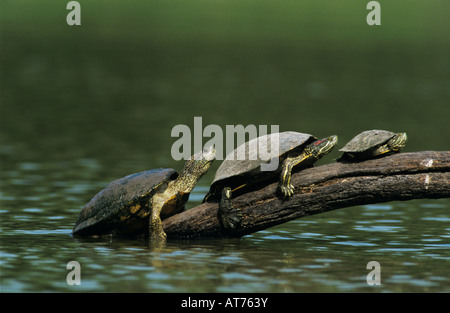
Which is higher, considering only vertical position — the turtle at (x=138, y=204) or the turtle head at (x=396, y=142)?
the turtle head at (x=396, y=142)

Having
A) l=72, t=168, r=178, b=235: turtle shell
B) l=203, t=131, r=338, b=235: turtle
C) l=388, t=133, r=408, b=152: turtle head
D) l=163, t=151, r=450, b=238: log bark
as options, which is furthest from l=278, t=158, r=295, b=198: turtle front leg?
l=72, t=168, r=178, b=235: turtle shell

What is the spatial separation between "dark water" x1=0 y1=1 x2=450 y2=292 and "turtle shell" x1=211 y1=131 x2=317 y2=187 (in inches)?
35.8

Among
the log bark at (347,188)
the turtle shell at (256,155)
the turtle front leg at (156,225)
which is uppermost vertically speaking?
the turtle shell at (256,155)

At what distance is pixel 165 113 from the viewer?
2788 centimetres

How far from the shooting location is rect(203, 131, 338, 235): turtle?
11609mm

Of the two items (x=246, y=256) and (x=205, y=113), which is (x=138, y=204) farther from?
(x=205, y=113)

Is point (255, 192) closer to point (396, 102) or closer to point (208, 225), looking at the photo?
point (208, 225)

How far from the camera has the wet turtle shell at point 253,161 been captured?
11.6 m

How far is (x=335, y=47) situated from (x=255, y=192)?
119 feet

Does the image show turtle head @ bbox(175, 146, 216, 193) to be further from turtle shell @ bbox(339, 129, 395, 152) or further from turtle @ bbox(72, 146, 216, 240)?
turtle shell @ bbox(339, 129, 395, 152)

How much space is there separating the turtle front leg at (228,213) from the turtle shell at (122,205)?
35.6 inches

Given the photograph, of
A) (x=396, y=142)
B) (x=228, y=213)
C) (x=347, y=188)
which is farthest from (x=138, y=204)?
(x=396, y=142)

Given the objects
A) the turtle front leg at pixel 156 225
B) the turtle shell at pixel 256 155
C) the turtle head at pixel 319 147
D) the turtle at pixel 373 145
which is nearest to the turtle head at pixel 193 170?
the turtle front leg at pixel 156 225

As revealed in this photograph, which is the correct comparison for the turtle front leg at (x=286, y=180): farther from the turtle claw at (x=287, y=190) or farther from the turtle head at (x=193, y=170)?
the turtle head at (x=193, y=170)
